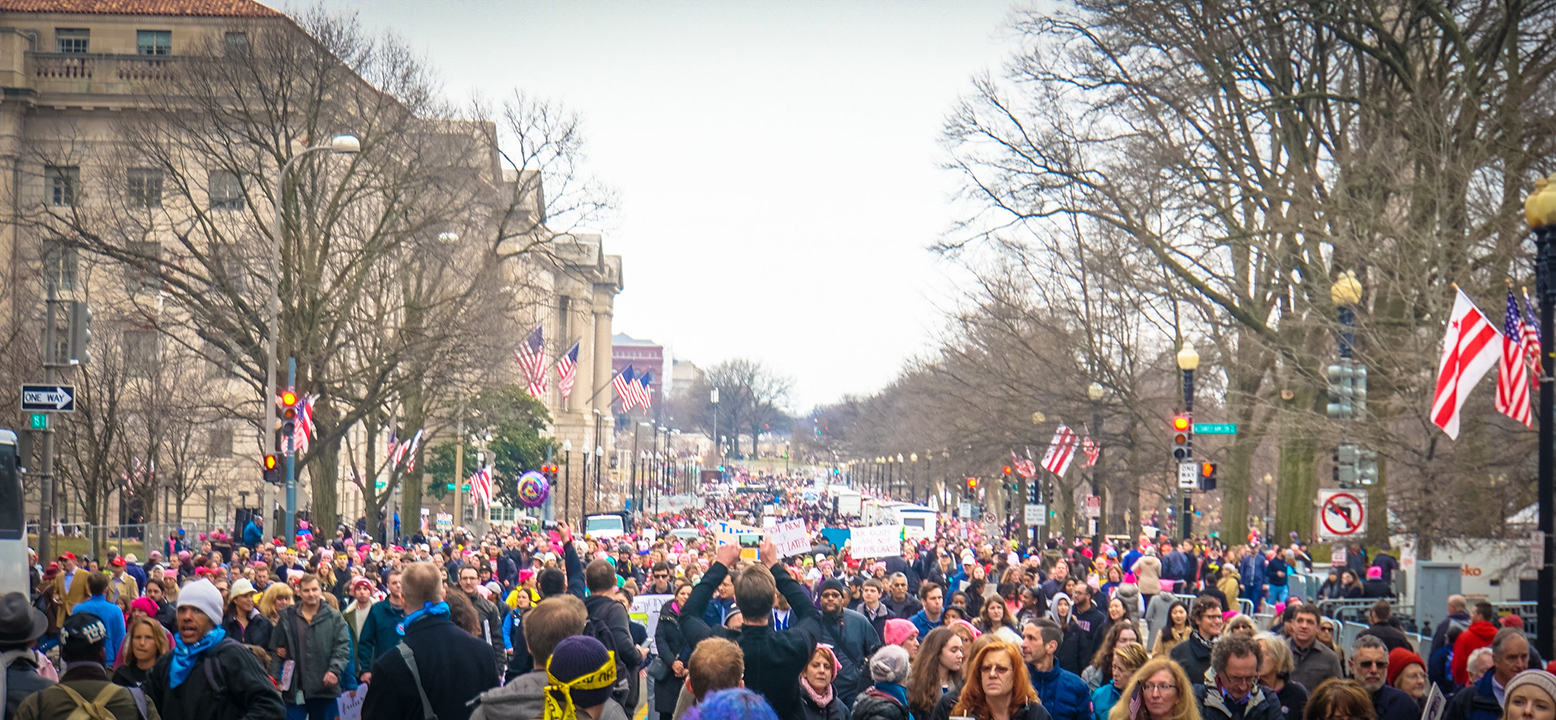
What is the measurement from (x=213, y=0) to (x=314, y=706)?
5827cm

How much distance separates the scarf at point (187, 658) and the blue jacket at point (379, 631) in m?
3.58

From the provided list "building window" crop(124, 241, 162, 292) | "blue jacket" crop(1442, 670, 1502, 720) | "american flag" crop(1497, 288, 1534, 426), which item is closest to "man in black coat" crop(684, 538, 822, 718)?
"blue jacket" crop(1442, 670, 1502, 720)

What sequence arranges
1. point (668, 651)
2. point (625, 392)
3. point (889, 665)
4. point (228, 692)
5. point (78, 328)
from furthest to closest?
point (625, 392), point (78, 328), point (668, 651), point (889, 665), point (228, 692)

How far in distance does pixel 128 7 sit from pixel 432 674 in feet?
208

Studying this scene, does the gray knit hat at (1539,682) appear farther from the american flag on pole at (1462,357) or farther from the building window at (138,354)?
the building window at (138,354)

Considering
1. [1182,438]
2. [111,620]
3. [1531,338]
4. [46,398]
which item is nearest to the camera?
[111,620]

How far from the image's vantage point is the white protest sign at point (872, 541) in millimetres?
23208

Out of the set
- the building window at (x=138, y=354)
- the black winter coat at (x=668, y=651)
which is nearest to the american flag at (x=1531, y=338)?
the black winter coat at (x=668, y=651)

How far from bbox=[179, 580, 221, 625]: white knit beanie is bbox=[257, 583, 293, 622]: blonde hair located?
3.28 meters

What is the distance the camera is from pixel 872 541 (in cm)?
2345

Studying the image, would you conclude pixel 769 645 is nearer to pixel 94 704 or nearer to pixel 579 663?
pixel 579 663

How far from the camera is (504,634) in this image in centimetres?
1505

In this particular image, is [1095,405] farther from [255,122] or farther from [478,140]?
[255,122]

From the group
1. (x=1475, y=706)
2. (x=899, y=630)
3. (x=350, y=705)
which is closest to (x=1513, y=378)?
(x=1475, y=706)
